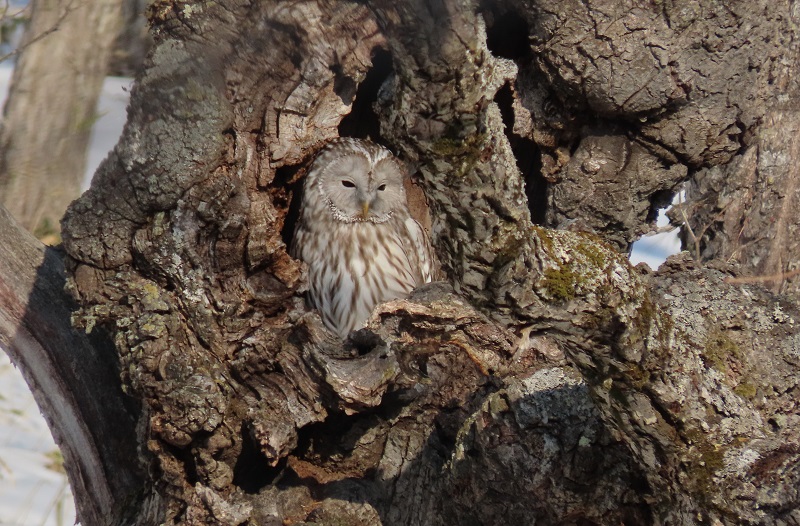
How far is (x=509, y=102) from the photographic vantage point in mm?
3316

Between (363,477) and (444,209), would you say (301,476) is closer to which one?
(363,477)

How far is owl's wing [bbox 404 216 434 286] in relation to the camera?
416 cm

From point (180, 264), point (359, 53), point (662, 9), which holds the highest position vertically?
point (662, 9)

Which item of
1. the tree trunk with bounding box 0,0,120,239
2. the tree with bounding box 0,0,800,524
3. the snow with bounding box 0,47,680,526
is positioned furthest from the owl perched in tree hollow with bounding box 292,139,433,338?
the snow with bounding box 0,47,680,526

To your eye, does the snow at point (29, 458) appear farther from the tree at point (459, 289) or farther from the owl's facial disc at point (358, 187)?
the tree at point (459, 289)

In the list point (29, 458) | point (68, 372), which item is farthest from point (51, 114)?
point (29, 458)

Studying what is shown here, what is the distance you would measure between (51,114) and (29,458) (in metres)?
4.28

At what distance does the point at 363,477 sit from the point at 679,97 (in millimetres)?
1744

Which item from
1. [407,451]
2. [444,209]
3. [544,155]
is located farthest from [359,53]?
[407,451]

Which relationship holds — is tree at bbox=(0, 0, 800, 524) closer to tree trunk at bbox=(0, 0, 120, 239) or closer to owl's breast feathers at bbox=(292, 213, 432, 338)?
tree trunk at bbox=(0, 0, 120, 239)

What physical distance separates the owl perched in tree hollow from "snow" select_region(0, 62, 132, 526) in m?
1.28

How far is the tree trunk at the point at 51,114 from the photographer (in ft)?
8.04

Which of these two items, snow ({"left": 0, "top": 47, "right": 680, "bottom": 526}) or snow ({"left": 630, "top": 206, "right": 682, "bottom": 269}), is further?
snow ({"left": 0, "top": 47, "right": 680, "bottom": 526})

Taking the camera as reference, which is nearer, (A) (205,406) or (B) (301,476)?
(A) (205,406)
